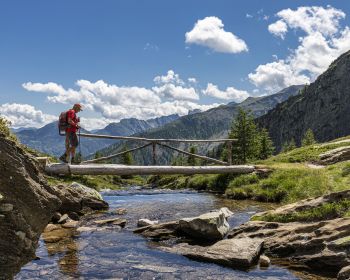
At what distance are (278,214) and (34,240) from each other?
11.2 m

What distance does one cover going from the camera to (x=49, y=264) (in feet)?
41.0

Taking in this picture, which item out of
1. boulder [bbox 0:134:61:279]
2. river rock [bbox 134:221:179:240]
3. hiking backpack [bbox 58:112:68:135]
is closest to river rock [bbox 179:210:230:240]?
river rock [bbox 134:221:179:240]

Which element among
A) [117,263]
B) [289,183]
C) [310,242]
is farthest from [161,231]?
[289,183]

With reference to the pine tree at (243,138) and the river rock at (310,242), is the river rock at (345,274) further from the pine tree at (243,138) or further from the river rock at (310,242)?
the pine tree at (243,138)

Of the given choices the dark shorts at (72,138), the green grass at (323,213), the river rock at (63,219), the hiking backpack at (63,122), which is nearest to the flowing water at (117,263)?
the river rock at (63,219)

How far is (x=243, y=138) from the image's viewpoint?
67000 mm

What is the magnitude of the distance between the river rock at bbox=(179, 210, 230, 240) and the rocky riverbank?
7693 millimetres

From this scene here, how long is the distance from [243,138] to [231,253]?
55272 millimetres

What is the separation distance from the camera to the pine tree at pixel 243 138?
66188mm

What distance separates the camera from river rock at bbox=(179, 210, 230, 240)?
50.4ft

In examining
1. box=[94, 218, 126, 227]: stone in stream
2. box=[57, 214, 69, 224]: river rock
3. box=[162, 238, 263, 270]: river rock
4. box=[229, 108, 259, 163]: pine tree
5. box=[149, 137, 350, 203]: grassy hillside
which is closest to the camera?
box=[162, 238, 263, 270]: river rock

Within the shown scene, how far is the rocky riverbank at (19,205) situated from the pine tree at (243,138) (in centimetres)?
5797

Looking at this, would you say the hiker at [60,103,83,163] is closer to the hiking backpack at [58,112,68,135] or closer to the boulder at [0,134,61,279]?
the hiking backpack at [58,112,68,135]

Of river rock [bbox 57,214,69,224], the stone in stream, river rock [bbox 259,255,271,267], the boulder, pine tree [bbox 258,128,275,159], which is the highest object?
pine tree [bbox 258,128,275,159]
